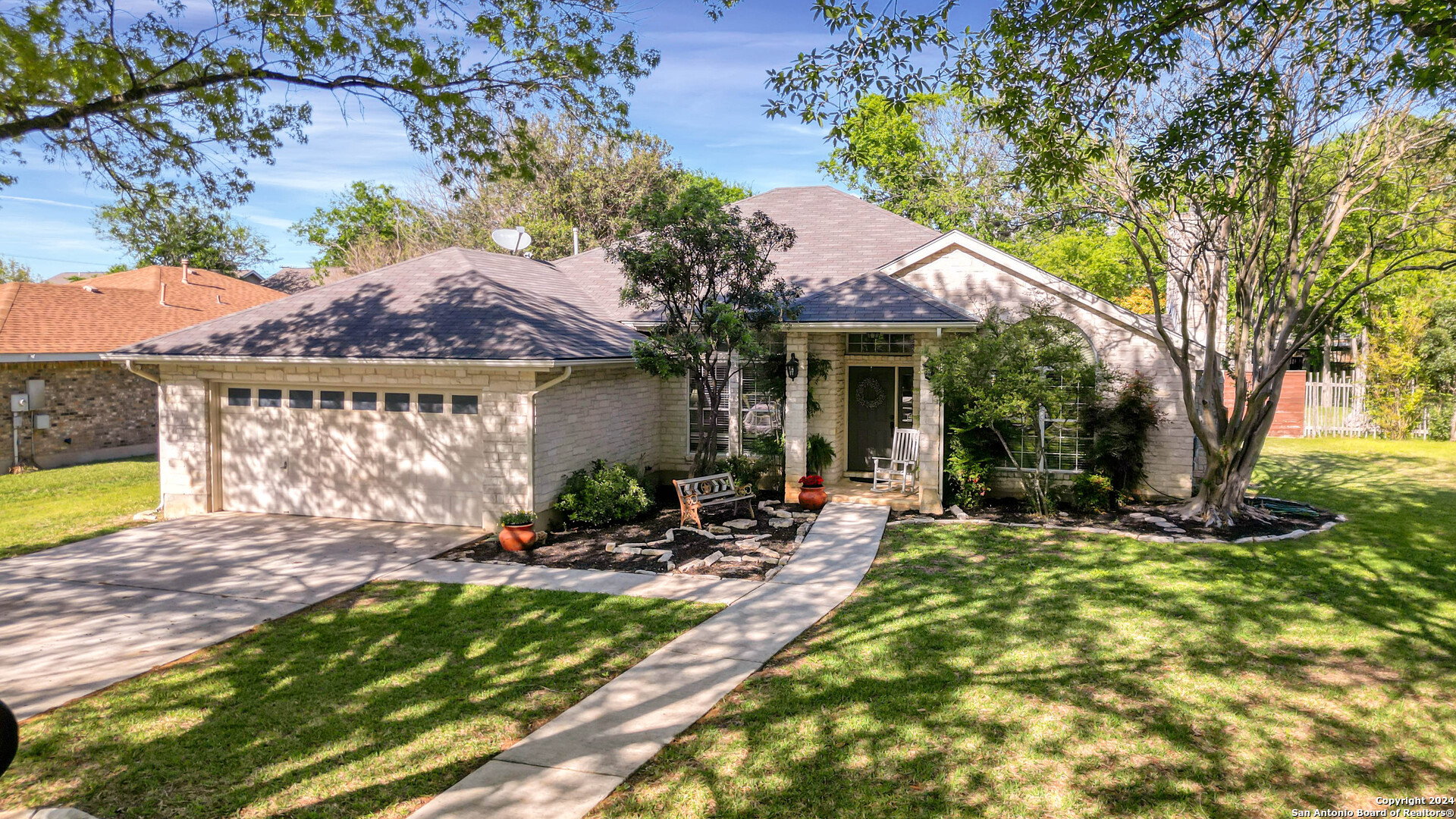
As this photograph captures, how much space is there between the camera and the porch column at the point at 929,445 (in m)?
13.1

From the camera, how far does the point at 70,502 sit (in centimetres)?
1438

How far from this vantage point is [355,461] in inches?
492

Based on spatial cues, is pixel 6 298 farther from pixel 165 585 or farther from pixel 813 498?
pixel 813 498

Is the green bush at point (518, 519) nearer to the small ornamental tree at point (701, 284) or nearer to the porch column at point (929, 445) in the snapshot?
the small ornamental tree at point (701, 284)

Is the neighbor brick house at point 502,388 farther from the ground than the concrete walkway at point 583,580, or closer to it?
farther from the ground

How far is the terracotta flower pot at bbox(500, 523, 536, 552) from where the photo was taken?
10.8 meters

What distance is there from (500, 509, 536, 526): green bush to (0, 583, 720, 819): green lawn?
7.66ft

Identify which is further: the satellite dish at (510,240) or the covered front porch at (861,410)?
the satellite dish at (510,240)

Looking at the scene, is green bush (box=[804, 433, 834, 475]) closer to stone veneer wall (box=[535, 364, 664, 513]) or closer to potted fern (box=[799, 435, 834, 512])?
potted fern (box=[799, 435, 834, 512])

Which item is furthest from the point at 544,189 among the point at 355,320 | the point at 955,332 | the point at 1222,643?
the point at 1222,643

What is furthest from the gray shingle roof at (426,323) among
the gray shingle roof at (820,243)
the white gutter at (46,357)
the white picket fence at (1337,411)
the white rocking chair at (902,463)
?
the white picket fence at (1337,411)

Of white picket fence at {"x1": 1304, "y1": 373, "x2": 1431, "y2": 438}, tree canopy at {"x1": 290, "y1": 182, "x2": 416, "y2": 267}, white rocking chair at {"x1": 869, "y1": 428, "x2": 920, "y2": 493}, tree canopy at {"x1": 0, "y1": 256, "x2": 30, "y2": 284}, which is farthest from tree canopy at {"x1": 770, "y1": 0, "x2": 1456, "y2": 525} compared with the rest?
tree canopy at {"x1": 0, "y1": 256, "x2": 30, "y2": 284}

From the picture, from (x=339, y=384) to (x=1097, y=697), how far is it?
11.5 meters

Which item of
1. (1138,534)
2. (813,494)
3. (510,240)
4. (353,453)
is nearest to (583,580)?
(813,494)
